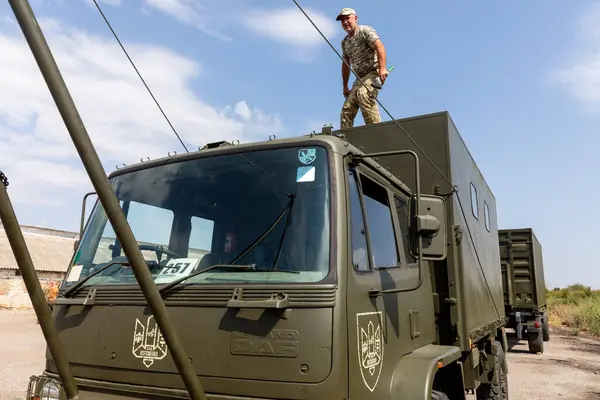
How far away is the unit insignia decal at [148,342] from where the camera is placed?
2.49 meters

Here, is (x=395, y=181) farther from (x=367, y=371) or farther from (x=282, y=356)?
(x=282, y=356)

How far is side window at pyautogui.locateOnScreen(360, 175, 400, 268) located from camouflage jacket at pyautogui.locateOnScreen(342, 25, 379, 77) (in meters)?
2.46

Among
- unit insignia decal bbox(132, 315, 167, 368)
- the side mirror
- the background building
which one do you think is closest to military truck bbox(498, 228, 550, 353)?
the side mirror

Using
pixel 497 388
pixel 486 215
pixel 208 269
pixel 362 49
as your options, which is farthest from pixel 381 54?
pixel 497 388

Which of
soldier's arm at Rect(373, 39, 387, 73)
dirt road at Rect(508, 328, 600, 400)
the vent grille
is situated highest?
soldier's arm at Rect(373, 39, 387, 73)

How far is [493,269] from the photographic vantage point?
20.7 feet

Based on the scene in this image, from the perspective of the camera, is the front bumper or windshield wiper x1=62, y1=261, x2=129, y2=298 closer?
the front bumper

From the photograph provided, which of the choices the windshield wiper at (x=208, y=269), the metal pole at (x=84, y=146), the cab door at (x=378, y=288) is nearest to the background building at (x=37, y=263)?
the cab door at (x=378, y=288)

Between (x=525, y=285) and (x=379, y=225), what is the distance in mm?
12151

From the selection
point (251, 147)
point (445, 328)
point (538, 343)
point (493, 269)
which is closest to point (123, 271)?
point (251, 147)

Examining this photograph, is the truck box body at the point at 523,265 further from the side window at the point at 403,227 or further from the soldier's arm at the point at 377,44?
the side window at the point at 403,227

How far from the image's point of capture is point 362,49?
17.8 ft

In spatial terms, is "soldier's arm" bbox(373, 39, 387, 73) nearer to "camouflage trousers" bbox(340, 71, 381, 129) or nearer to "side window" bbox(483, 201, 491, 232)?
"camouflage trousers" bbox(340, 71, 381, 129)

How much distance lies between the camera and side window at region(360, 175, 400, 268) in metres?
3.02
